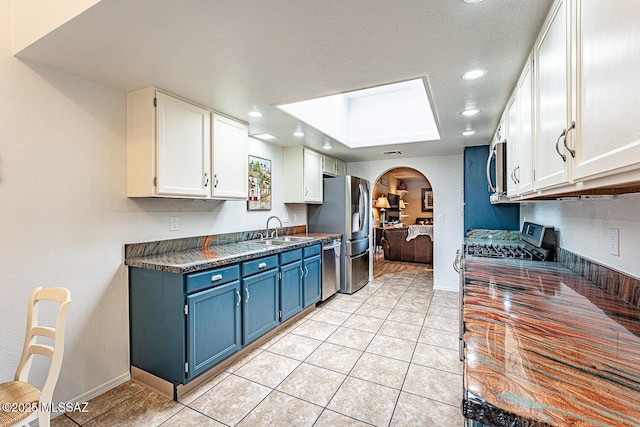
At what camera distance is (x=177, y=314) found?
2.00 meters

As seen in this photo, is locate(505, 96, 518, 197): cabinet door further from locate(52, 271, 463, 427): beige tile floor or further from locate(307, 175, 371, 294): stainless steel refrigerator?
locate(307, 175, 371, 294): stainless steel refrigerator

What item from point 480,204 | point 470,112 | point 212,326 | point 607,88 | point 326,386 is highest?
point 470,112

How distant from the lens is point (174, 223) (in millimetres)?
2594

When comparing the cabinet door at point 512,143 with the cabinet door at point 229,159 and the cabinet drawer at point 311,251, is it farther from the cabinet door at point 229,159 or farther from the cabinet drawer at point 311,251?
the cabinet door at point 229,159

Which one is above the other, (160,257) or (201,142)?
(201,142)

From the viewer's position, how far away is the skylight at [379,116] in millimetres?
3578

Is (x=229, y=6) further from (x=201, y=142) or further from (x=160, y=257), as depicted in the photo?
(x=160, y=257)

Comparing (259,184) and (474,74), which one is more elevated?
(474,74)

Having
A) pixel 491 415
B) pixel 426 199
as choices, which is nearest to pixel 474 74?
pixel 491 415

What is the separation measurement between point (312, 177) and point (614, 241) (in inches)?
130

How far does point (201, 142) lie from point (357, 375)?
7.57 ft

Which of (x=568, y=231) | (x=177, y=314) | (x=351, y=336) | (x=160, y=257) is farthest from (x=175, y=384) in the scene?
(x=568, y=231)

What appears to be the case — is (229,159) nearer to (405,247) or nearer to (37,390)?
(37,390)

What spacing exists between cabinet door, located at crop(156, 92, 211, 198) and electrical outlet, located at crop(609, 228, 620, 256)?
8.83 ft
